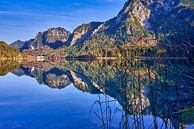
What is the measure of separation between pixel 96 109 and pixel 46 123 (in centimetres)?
480

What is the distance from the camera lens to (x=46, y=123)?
23938 mm

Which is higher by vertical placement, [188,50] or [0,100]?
[188,50]

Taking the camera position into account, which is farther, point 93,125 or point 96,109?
point 96,109

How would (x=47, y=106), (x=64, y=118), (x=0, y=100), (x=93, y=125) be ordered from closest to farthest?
(x=93, y=125)
(x=64, y=118)
(x=47, y=106)
(x=0, y=100)

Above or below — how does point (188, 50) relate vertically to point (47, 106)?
above

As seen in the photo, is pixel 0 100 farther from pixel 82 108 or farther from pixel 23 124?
pixel 23 124

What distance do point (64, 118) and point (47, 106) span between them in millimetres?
7169

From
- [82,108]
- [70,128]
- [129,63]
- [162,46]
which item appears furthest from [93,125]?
[162,46]

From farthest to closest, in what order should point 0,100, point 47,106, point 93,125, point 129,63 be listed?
point 0,100, point 47,106, point 93,125, point 129,63

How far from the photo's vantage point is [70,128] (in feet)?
72.0

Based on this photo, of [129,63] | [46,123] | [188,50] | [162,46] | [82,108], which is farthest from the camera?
[82,108]

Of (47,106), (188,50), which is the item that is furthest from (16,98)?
(188,50)

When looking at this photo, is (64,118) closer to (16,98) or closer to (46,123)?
(46,123)

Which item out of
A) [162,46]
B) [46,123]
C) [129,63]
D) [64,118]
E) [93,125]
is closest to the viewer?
[162,46]
